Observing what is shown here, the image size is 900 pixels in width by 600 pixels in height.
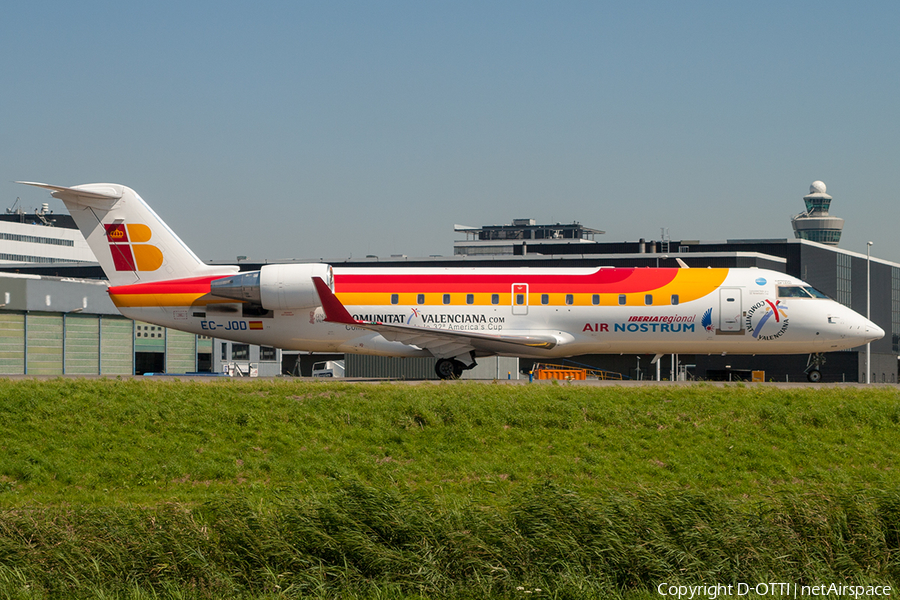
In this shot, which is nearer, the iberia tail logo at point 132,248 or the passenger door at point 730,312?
the passenger door at point 730,312

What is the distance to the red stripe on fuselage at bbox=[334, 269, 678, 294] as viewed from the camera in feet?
108

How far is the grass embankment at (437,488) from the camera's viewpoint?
14.2 metres

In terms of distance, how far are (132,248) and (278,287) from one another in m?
5.72

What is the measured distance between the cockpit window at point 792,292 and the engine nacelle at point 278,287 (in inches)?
636

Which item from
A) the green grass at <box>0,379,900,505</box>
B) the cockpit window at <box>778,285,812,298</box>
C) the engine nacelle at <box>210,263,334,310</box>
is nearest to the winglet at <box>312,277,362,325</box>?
the engine nacelle at <box>210,263,334,310</box>

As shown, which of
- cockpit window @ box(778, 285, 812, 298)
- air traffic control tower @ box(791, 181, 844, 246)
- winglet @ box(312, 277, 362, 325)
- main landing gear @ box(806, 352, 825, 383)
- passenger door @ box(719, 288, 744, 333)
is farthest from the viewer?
air traffic control tower @ box(791, 181, 844, 246)

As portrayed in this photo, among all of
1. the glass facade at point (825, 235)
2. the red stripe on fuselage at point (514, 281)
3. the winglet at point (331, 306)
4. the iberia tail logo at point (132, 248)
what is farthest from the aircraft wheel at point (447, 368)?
the glass facade at point (825, 235)

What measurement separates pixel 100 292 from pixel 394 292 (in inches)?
1017

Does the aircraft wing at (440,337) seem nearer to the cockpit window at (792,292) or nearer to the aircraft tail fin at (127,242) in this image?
the aircraft tail fin at (127,242)

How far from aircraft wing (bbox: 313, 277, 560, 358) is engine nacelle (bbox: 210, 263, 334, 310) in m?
0.68

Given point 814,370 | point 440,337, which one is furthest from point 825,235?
point 440,337

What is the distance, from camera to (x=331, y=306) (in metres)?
31.7
